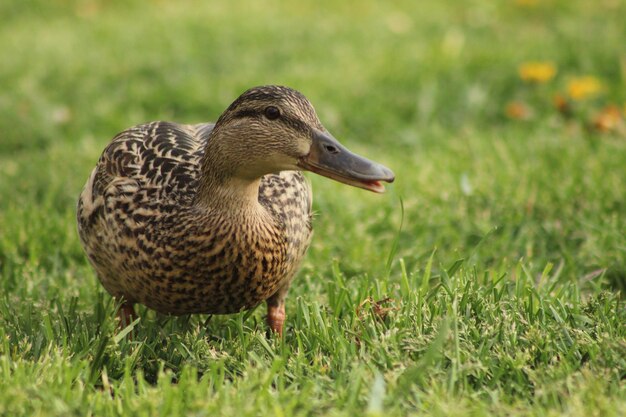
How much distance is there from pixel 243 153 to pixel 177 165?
370mm

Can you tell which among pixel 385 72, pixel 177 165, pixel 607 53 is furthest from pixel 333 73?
pixel 177 165

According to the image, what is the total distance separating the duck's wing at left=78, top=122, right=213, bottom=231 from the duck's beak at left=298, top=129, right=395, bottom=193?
52 cm

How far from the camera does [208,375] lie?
8.29 ft

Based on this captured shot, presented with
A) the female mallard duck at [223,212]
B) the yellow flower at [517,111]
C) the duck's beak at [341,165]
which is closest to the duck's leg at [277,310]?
the female mallard duck at [223,212]

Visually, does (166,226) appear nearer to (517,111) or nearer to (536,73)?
(517,111)

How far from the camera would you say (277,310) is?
3125 mm

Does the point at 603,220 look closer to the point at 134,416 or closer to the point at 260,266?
the point at 260,266

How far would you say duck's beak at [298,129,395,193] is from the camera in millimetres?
2609

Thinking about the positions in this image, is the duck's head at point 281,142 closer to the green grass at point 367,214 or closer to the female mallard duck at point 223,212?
the female mallard duck at point 223,212

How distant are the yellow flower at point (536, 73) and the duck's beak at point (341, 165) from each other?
3.31 m

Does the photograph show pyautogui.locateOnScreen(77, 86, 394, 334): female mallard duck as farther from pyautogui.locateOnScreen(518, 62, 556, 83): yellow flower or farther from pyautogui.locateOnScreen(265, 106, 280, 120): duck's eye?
pyautogui.locateOnScreen(518, 62, 556, 83): yellow flower

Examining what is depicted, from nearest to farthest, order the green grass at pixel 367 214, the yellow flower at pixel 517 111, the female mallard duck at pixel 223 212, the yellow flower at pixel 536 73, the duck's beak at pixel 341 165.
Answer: the green grass at pixel 367 214
the duck's beak at pixel 341 165
the female mallard duck at pixel 223 212
the yellow flower at pixel 517 111
the yellow flower at pixel 536 73

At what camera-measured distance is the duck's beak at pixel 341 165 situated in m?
2.61

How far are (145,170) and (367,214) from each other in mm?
1476
